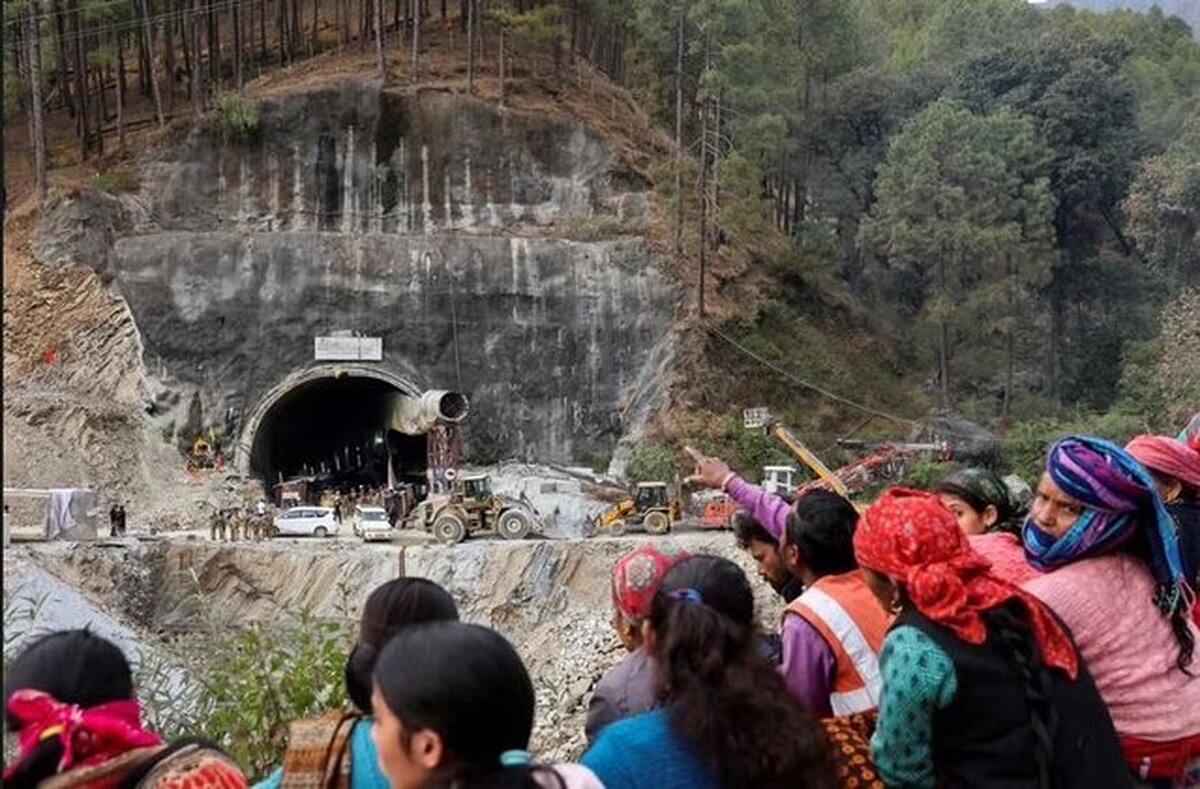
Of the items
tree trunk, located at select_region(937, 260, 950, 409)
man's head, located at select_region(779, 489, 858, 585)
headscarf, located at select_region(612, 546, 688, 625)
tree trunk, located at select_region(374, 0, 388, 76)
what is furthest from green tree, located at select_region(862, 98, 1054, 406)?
headscarf, located at select_region(612, 546, 688, 625)

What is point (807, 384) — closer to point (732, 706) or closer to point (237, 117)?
point (237, 117)

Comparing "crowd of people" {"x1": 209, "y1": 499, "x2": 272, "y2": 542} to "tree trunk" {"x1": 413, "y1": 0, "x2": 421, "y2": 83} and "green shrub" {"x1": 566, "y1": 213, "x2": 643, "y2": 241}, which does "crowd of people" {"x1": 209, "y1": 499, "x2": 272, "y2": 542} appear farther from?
"tree trunk" {"x1": 413, "y1": 0, "x2": 421, "y2": 83}

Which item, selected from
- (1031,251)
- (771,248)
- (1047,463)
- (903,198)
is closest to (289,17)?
(771,248)

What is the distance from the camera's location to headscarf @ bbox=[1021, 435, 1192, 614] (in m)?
3.12

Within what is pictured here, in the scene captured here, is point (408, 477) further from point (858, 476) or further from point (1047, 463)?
point (1047, 463)

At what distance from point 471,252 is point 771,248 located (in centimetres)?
733

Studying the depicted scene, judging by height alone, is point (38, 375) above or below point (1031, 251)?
below

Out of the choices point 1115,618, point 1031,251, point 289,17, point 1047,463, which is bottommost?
point 1115,618

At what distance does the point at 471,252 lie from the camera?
1056 inches

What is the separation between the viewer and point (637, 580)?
3240mm

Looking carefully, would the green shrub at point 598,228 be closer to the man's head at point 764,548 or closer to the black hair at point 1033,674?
the man's head at point 764,548

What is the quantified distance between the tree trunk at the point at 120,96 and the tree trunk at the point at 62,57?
115cm

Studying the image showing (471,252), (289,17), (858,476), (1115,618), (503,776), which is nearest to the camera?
(503,776)

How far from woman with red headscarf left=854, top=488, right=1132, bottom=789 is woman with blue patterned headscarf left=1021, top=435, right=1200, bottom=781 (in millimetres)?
303
